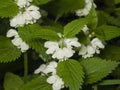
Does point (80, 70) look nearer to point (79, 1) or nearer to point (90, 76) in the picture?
point (90, 76)

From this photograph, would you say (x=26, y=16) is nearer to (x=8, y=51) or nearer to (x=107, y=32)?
(x=8, y=51)

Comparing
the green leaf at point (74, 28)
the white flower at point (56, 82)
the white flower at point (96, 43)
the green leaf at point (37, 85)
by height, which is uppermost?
the green leaf at point (74, 28)

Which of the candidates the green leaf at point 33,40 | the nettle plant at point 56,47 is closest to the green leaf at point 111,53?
the nettle plant at point 56,47

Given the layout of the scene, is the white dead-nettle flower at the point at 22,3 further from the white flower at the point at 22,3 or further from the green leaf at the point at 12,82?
the green leaf at the point at 12,82

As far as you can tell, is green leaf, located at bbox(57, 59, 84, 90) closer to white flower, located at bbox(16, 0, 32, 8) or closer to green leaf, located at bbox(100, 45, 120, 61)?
white flower, located at bbox(16, 0, 32, 8)

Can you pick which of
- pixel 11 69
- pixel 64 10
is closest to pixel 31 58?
pixel 11 69

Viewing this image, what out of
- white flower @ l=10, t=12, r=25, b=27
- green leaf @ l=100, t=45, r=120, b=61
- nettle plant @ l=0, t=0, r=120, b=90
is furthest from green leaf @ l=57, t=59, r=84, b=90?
green leaf @ l=100, t=45, r=120, b=61

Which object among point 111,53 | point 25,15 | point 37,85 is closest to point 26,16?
point 25,15
